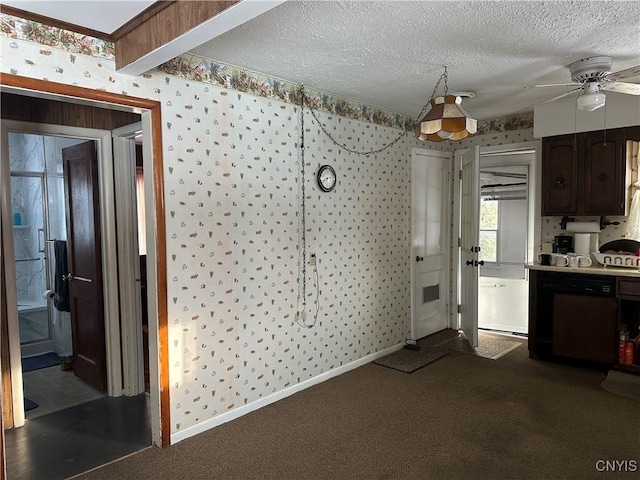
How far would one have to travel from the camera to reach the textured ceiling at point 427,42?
7.34 feet

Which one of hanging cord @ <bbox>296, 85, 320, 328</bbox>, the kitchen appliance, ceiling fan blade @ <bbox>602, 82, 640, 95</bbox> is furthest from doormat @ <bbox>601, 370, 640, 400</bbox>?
hanging cord @ <bbox>296, 85, 320, 328</bbox>

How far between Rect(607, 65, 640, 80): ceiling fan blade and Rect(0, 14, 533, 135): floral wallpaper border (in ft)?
4.13

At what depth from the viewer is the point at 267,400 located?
3355mm

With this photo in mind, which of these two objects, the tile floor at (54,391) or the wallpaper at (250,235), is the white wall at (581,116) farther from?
the tile floor at (54,391)

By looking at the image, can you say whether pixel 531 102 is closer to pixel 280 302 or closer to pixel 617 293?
pixel 617 293

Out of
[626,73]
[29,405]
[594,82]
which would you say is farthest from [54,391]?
[626,73]

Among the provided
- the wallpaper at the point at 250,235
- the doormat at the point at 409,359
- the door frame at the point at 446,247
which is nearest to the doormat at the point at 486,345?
the doormat at the point at 409,359

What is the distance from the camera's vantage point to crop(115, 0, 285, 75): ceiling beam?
1.70m

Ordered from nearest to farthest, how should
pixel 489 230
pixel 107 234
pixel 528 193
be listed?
pixel 107 234 < pixel 528 193 < pixel 489 230

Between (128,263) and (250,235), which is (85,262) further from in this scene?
(250,235)

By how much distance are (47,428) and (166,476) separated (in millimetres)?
1202

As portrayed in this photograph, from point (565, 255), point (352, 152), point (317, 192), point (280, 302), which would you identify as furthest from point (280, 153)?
point (565, 255)

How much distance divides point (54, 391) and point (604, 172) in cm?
521

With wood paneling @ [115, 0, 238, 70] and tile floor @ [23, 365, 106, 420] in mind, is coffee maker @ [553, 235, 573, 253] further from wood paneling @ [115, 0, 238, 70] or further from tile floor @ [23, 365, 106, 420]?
tile floor @ [23, 365, 106, 420]
